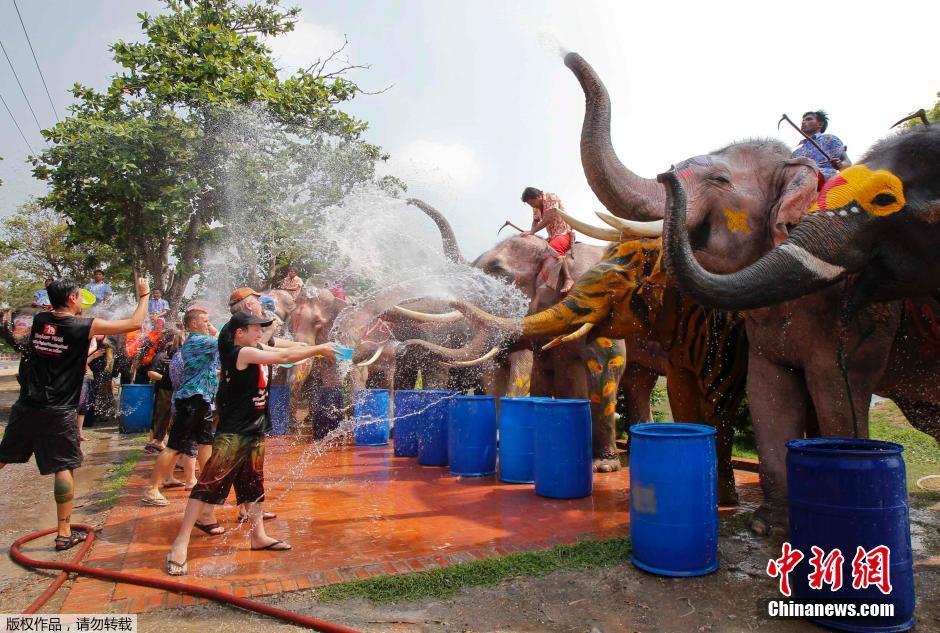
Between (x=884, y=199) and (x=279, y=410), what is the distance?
9.49 m

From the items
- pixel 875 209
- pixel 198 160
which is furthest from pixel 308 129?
pixel 875 209

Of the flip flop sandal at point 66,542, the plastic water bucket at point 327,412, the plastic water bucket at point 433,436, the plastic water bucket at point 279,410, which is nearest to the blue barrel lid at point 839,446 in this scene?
the plastic water bucket at point 433,436

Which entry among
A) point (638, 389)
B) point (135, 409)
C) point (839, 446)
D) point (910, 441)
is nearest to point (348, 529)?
point (839, 446)

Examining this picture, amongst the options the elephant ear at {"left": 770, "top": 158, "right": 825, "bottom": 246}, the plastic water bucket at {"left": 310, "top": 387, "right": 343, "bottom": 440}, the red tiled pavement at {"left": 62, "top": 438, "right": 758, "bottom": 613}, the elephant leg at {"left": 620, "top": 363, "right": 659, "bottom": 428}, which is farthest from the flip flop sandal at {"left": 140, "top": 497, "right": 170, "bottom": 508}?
the elephant leg at {"left": 620, "top": 363, "right": 659, "bottom": 428}

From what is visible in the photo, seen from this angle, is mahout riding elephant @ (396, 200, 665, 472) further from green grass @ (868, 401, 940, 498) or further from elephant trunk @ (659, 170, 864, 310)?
elephant trunk @ (659, 170, 864, 310)

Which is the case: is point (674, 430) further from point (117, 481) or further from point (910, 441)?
point (910, 441)

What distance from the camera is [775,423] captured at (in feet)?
14.3

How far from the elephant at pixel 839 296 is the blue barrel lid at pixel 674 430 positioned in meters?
0.55

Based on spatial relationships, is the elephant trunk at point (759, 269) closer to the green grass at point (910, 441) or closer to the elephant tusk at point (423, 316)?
the elephant tusk at point (423, 316)

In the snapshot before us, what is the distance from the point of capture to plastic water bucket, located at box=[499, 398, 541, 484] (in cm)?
657

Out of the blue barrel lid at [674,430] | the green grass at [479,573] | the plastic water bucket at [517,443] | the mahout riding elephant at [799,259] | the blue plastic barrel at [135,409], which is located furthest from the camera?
the blue plastic barrel at [135,409]

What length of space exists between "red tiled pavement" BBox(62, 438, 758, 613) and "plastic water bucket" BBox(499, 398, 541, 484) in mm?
223

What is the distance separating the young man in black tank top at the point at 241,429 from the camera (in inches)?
167

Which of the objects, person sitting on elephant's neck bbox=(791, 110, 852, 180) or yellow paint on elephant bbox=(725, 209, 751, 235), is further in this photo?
person sitting on elephant's neck bbox=(791, 110, 852, 180)
